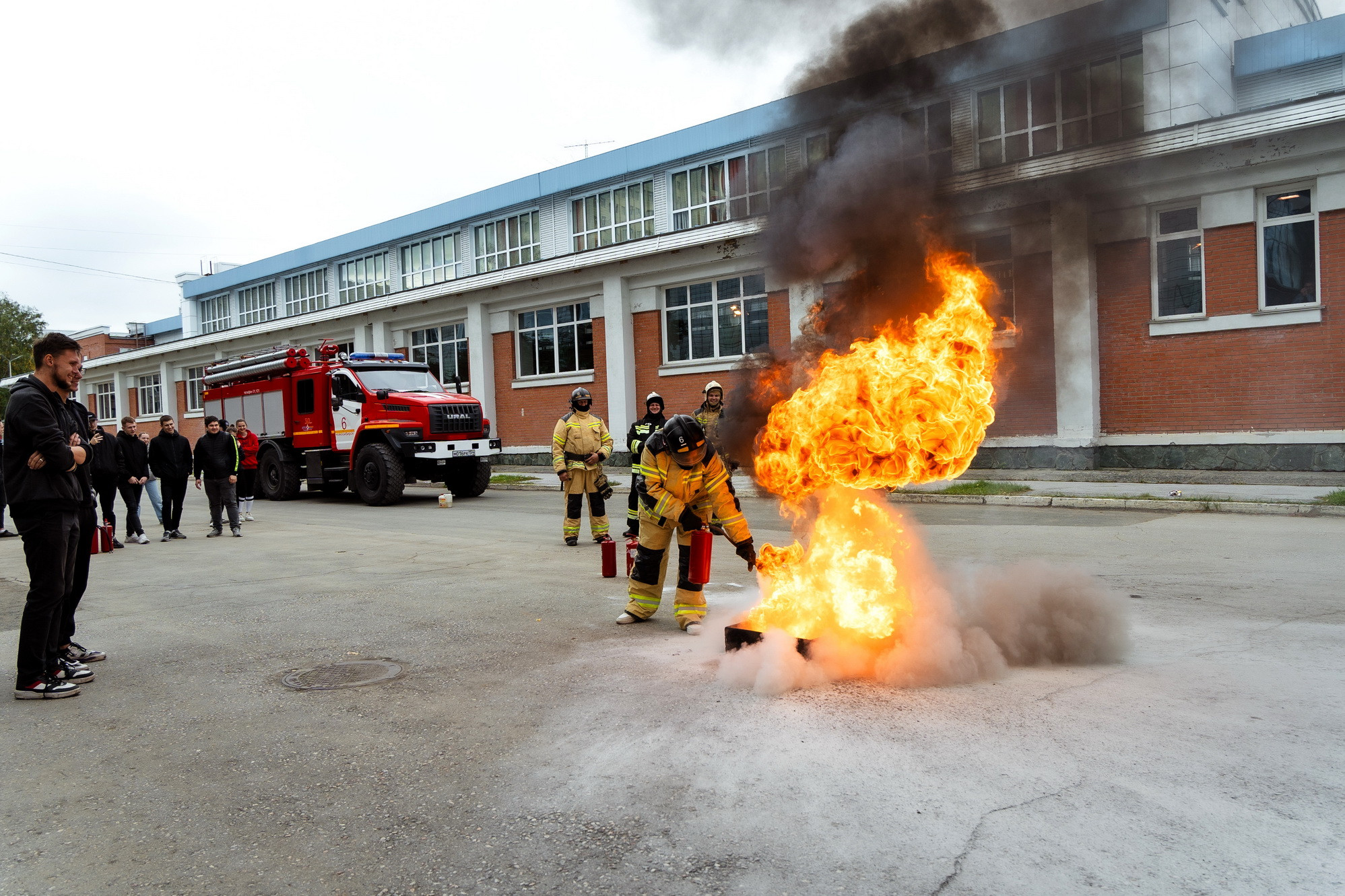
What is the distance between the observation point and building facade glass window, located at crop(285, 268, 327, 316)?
38.8 metres

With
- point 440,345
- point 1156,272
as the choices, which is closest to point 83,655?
point 1156,272

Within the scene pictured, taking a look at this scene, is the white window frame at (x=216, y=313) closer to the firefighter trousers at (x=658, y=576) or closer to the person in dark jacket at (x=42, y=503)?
the person in dark jacket at (x=42, y=503)

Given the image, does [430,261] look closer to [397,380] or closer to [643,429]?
[397,380]

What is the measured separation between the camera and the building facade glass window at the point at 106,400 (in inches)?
1914

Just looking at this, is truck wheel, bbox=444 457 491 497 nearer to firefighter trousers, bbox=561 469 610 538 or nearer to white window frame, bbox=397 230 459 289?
firefighter trousers, bbox=561 469 610 538

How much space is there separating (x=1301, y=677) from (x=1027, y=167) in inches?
158

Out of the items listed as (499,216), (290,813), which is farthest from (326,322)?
(290,813)

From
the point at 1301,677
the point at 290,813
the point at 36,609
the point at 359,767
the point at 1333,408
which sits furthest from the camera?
the point at 1333,408

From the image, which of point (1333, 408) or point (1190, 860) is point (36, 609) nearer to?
point (1190, 860)

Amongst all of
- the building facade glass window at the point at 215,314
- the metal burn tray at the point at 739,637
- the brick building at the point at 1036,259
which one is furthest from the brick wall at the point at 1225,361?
the building facade glass window at the point at 215,314

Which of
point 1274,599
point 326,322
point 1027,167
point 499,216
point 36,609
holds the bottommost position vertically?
point 1274,599

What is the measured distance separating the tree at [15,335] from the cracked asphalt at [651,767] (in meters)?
67.1

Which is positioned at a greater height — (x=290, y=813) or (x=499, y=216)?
(x=499, y=216)

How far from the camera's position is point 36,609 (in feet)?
17.1
